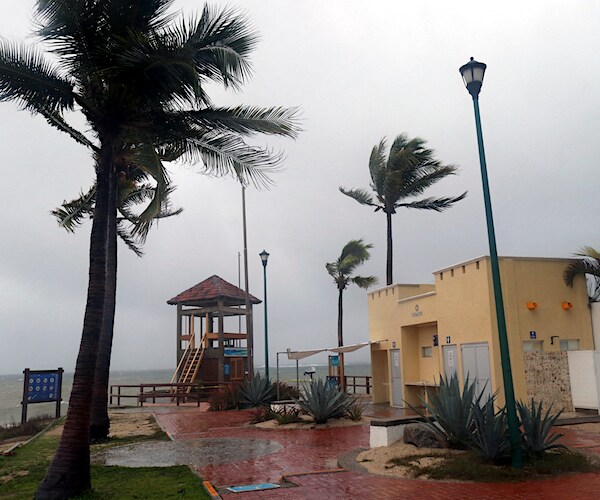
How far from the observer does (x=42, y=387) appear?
68.7 ft

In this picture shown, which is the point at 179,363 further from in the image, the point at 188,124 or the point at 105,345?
the point at 188,124

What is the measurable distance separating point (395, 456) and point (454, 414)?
1.18 meters

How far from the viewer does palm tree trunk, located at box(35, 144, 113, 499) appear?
26.2ft

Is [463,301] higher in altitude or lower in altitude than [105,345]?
higher

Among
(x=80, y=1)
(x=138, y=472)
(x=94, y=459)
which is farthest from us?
(x=94, y=459)

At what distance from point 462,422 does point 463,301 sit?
771 centimetres

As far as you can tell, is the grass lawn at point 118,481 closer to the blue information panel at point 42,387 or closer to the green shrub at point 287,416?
the green shrub at point 287,416

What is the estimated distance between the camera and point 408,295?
20688 millimetres

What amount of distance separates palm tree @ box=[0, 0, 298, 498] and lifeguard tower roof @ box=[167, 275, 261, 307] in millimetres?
18668

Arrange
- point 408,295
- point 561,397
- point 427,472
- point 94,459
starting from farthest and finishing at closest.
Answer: point 408,295 < point 561,397 < point 94,459 < point 427,472

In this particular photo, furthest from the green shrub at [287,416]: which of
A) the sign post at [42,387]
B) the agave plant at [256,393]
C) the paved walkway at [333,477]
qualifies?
the sign post at [42,387]

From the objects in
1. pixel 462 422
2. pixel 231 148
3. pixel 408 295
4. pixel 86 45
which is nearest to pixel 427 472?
pixel 462 422

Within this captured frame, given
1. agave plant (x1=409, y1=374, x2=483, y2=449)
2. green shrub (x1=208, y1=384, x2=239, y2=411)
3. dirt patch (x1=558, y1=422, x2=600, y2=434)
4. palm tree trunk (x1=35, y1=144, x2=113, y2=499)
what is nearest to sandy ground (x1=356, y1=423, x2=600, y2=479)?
agave plant (x1=409, y1=374, x2=483, y2=449)

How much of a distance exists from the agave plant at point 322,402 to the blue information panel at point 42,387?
33.9 ft
